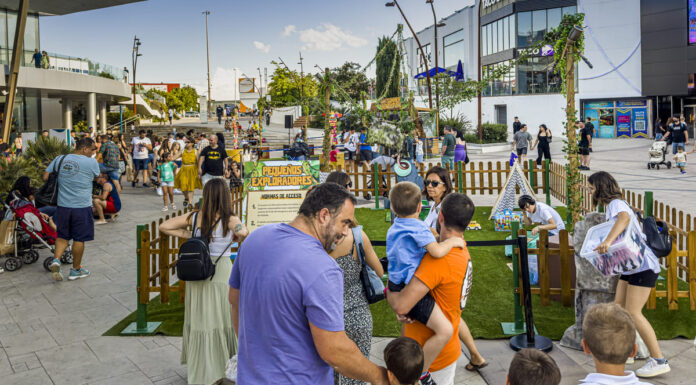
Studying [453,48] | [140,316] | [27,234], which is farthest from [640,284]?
[453,48]

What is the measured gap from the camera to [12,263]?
8.74 meters

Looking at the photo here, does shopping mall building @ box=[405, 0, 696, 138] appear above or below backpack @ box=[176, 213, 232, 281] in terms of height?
above

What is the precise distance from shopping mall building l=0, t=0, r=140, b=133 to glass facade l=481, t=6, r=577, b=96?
24.6m

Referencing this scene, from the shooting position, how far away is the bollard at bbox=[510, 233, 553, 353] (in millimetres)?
5316

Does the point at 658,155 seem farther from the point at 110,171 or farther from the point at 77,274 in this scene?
the point at 77,274

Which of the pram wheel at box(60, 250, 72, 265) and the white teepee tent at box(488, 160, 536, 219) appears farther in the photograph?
the white teepee tent at box(488, 160, 536, 219)

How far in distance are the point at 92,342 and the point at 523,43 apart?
1628 inches

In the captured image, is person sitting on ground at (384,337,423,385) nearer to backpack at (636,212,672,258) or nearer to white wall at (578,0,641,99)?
backpack at (636,212,672,258)

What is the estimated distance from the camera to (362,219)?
1270 cm

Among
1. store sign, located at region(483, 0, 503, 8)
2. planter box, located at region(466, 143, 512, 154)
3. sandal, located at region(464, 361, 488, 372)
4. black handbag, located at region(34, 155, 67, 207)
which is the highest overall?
store sign, located at region(483, 0, 503, 8)

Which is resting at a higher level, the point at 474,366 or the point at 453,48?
the point at 453,48

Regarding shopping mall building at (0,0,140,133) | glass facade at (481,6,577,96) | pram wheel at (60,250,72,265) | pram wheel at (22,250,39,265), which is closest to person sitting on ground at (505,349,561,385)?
pram wheel at (60,250,72,265)

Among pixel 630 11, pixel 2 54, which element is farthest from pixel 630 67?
pixel 2 54

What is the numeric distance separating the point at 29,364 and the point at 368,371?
4.36 metres
